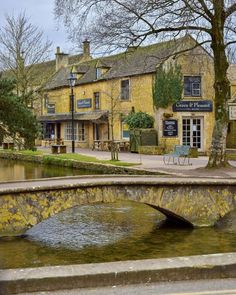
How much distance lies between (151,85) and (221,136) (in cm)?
1496

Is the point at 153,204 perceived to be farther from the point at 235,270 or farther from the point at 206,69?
the point at 206,69

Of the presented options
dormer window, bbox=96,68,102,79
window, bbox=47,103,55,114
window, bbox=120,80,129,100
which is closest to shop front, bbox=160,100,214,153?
window, bbox=120,80,129,100

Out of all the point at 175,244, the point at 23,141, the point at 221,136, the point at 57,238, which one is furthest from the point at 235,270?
the point at 221,136

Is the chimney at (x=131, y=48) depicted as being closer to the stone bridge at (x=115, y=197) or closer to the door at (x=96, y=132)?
the stone bridge at (x=115, y=197)

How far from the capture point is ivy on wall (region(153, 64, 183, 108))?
34.9 metres

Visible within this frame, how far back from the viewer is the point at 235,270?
19.9 ft

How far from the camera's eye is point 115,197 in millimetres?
12898

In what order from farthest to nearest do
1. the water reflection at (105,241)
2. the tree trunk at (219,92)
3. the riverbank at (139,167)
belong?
the tree trunk at (219,92) → the riverbank at (139,167) → the water reflection at (105,241)

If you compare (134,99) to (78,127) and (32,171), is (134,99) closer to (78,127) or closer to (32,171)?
(78,127)

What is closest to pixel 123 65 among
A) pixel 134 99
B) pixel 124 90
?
pixel 124 90

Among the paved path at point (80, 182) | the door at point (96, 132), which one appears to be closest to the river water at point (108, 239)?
the paved path at point (80, 182)

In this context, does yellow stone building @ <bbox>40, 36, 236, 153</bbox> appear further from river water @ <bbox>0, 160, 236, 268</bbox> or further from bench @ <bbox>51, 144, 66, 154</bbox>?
river water @ <bbox>0, 160, 236, 268</bbox>

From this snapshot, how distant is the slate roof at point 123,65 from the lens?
35.9 m

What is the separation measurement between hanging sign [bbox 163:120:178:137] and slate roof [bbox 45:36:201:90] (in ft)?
12.3
